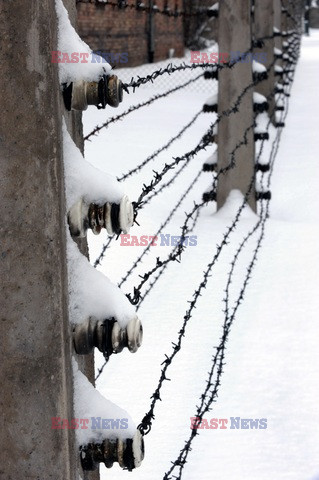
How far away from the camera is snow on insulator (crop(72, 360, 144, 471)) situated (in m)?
1.50

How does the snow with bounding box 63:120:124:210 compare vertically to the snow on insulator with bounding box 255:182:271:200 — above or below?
above

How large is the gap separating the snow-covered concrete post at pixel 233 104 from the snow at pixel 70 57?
363 cm

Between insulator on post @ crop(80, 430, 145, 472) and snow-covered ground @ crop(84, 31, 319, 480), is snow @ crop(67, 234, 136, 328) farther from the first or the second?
snow-covered ground @ crop(84, 31, 319, 480)

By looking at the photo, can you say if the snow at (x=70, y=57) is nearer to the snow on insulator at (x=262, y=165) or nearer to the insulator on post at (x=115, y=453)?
the insulator on post at (x=115, y=453)

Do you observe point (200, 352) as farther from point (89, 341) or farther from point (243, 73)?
point (243, 73)

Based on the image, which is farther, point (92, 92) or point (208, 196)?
point (208, 196)

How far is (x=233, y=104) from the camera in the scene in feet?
16.4

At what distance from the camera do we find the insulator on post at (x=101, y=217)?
138cm

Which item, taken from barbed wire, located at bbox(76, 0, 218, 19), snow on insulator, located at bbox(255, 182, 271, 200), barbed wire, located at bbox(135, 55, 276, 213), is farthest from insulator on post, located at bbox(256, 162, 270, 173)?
barbed wire, located at bbox(76, 0, 218, 19)

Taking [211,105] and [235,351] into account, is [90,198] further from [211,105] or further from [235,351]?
[211,105]

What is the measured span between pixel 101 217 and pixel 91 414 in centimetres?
38

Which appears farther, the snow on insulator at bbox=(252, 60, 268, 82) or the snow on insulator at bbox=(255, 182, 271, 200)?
the snow on insulator at bbox=(255, 182, 271, 200)

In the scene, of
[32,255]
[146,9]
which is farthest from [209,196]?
[32,255]

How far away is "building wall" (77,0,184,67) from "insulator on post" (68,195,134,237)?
11371mm
